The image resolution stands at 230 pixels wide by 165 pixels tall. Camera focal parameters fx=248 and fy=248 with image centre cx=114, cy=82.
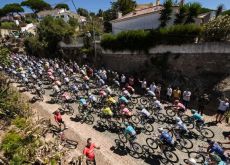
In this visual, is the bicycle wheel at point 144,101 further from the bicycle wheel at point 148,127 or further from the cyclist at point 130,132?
the cyclist at point 130,132

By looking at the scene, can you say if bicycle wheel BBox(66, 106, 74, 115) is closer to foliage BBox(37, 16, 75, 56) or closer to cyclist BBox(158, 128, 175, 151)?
cyclist BBox(158, 128, 175, 151)

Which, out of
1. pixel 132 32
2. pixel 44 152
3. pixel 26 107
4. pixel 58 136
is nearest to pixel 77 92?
pixel 26 107

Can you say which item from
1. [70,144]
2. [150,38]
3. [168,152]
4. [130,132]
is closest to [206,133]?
[168,152]

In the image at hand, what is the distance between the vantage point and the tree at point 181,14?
88.3 ft

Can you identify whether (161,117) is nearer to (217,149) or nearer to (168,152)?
(168,152)

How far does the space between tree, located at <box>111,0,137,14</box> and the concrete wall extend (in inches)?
781

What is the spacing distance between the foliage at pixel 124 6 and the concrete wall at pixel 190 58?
19822mm

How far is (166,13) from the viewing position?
2892cm

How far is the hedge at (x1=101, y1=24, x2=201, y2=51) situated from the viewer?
906 inches

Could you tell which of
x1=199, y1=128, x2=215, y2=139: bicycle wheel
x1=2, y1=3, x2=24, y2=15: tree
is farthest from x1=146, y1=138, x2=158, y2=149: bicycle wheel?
x1=2, y1=3, x2=24, y2=15: tree

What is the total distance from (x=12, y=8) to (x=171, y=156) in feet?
283

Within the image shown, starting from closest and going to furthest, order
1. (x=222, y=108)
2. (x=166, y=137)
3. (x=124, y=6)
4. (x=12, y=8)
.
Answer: (x=166, y=137)
(x=222, y=108)
(x=124, y=6)
(x=12, y=8)

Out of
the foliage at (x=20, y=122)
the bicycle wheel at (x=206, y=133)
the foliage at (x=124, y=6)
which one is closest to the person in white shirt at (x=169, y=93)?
the bicycle wheel at (x=206, y=133)

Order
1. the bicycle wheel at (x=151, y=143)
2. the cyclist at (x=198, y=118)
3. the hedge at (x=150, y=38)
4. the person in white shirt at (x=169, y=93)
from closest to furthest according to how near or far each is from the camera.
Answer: the bicycle wheel at (x=151, y=143), the cyclist at (x=198, y=118), the person in white shirt at (x=169, y=93), the hedge at (x=150, y=38)
